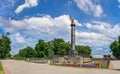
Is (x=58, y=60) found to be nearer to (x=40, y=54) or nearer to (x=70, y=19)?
(x=70, y=19)

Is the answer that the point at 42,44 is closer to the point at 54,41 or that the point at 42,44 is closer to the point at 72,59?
the point at 54,41

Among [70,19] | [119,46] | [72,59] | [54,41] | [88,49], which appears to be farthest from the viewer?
[88,49]

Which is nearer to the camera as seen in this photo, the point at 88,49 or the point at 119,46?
the point at 119,46

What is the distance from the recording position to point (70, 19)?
74438mm

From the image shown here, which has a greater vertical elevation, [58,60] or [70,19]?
[70,19]

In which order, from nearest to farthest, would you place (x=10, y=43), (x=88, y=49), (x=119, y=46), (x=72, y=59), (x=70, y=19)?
(x=72, y=59) < (x=70, y=19) < (x=119, y=46) < (x=10, y=43) < (x=88, y=49)

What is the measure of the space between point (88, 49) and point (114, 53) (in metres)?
40.4

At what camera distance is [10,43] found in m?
145

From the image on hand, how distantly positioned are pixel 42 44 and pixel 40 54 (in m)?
4.34

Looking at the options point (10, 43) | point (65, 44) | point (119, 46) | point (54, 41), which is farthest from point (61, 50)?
point (10, 43)

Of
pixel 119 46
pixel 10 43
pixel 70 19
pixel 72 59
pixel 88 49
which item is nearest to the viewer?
pixel 72 59

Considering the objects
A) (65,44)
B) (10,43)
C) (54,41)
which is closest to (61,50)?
(65,44)

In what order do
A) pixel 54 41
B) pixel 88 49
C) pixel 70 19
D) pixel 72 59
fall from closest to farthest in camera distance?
pixel 72 59 < pixel 70 19 < pixel 54 41 < pixel 88 49

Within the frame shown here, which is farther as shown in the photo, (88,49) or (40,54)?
(88,49)
